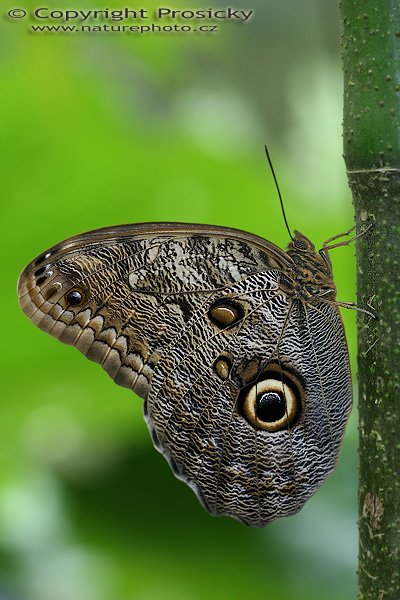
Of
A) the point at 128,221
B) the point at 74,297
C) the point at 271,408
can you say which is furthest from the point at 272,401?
the point at 128,221

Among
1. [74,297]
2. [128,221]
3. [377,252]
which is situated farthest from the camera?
[128,221]

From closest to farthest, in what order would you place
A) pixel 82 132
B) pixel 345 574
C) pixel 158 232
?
1. pixel 158 232
2. pixel 345 574
3. pixel 82 132

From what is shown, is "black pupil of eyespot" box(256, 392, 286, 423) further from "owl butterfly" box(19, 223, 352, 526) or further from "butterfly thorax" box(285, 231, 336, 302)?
"butterfly thorax" box(285, 231, 336, 302)

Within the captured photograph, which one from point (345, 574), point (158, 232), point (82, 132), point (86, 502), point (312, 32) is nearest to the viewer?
point (158, 232)

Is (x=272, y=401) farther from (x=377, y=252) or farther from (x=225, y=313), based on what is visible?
(x=377, y=252)

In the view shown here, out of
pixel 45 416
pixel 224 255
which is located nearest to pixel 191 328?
pixel 224 255

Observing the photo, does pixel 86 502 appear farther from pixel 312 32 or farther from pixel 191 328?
pixel 312 32

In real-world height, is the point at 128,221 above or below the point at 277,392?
above

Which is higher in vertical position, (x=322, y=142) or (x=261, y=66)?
(x=261, y=66)
